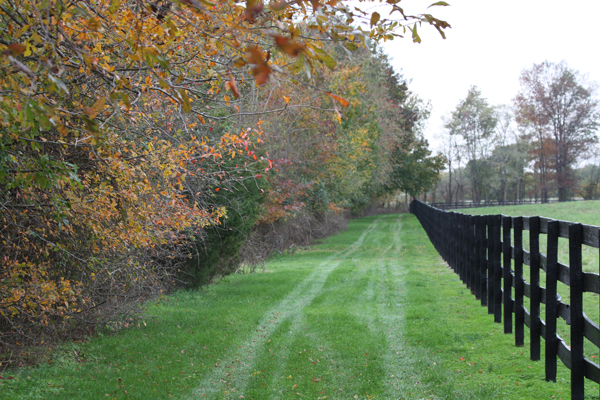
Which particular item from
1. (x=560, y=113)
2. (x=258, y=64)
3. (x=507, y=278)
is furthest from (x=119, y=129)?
(x=560, y=113)

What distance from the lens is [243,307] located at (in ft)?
32.7

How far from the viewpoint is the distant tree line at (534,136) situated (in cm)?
5656

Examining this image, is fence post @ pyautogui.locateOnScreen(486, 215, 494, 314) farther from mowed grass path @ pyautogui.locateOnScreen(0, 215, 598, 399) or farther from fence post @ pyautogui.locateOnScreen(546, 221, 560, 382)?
fence post @ pyautogui.locateOnScreen(546, 221, 560, 382)

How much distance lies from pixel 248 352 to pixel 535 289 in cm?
363

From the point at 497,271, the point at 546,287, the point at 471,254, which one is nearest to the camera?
the point at 546,287

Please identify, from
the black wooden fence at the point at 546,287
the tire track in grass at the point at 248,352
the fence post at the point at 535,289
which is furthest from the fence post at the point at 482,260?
the tire track in grass at the point at 248,352

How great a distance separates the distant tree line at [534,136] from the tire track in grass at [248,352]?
5319 cm

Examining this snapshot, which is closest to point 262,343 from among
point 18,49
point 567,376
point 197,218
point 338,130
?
point 197,218

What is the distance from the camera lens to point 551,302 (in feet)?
16.2

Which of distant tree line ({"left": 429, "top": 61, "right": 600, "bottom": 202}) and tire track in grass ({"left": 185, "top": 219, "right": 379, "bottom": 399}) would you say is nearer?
tire track in grass ({"left": 185, "top": 219, "right": 379, "bottom": 399})

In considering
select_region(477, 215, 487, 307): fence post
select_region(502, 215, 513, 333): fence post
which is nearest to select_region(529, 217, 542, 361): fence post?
select_region(502, 215, 513, 333): fence post

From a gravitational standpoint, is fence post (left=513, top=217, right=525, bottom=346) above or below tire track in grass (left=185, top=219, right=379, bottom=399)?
above

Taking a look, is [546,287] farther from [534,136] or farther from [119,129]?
[534,136]

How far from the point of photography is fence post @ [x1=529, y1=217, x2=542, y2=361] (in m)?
5.51
